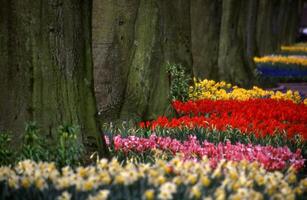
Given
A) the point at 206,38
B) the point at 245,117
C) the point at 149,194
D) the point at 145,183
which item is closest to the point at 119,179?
the point at 145,183

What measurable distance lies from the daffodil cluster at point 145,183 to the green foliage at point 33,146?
75cm

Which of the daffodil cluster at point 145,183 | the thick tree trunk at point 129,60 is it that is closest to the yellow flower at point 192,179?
the daffodil cluster at point 145,183

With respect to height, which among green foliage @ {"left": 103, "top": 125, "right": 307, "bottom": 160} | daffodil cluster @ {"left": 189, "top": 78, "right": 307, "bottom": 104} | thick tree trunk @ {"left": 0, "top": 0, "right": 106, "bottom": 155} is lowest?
daffodil cluster @ {"left": 189, "top": 78, "right": 307, "bottom": 104}

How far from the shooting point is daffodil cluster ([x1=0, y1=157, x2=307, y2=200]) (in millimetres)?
5438

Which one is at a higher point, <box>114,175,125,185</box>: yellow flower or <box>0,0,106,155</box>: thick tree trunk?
<box>0,0,106,155</box>: thick tree trunk

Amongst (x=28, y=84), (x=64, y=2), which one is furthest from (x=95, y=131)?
(x=64, y=2)

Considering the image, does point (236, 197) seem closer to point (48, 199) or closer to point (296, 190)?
point (296, 190)

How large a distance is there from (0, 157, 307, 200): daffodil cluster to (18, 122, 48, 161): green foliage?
0.75 meters

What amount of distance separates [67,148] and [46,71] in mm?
1038

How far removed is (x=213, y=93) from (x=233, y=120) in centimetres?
618

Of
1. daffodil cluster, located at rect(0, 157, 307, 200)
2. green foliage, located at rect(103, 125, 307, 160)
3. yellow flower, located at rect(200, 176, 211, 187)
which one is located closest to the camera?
daffodil cluster, located at rect(0, 157, 307, 200)

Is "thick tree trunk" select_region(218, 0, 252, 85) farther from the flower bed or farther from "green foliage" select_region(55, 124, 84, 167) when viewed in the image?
"green foliage" select_region(55, 124, 84, 167)

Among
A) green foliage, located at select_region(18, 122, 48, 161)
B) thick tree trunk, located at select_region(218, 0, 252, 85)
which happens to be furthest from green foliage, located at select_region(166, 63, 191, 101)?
green foliage, located at select_region(18, 122, 48, 161)

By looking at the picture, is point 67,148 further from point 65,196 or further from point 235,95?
point 235,95
